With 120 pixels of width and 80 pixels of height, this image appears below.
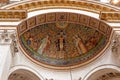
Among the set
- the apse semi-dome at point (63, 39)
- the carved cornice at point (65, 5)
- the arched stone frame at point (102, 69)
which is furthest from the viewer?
the carved cornice at point (65, 5)

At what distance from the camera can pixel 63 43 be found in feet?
38.7

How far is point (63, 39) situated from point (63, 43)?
0.20 metres

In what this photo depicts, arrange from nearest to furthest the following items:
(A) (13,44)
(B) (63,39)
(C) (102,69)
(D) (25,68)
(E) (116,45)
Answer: (A) (13,44) < (E) (116,45) < (D) (25,68) < (C) (102,69) < (B) (63,39)

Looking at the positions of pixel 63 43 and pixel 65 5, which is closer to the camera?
pixel 65 5

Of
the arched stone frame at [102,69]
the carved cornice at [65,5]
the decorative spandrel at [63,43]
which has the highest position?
the carved cornice at [65,5]

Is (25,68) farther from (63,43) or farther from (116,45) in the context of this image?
(116,45)

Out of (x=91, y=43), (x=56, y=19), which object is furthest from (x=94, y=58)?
(x=56, y=19)

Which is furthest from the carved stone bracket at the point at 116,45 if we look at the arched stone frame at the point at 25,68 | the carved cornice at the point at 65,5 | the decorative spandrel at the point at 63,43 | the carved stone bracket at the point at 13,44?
the carved stone bracket at the point at 13,44

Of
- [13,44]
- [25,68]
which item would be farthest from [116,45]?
[13,44]

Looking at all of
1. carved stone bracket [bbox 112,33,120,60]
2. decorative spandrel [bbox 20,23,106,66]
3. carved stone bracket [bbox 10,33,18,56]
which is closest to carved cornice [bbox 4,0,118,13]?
decorative spandrel [bbox 20,23,106,66]

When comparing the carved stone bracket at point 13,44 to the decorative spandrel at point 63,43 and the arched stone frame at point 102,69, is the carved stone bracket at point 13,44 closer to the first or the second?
the decorative spandrel at point 63,43

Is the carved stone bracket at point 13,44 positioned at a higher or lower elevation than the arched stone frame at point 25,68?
higher

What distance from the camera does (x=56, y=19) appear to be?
11.3m

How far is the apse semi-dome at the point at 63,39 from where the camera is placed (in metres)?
11.0
